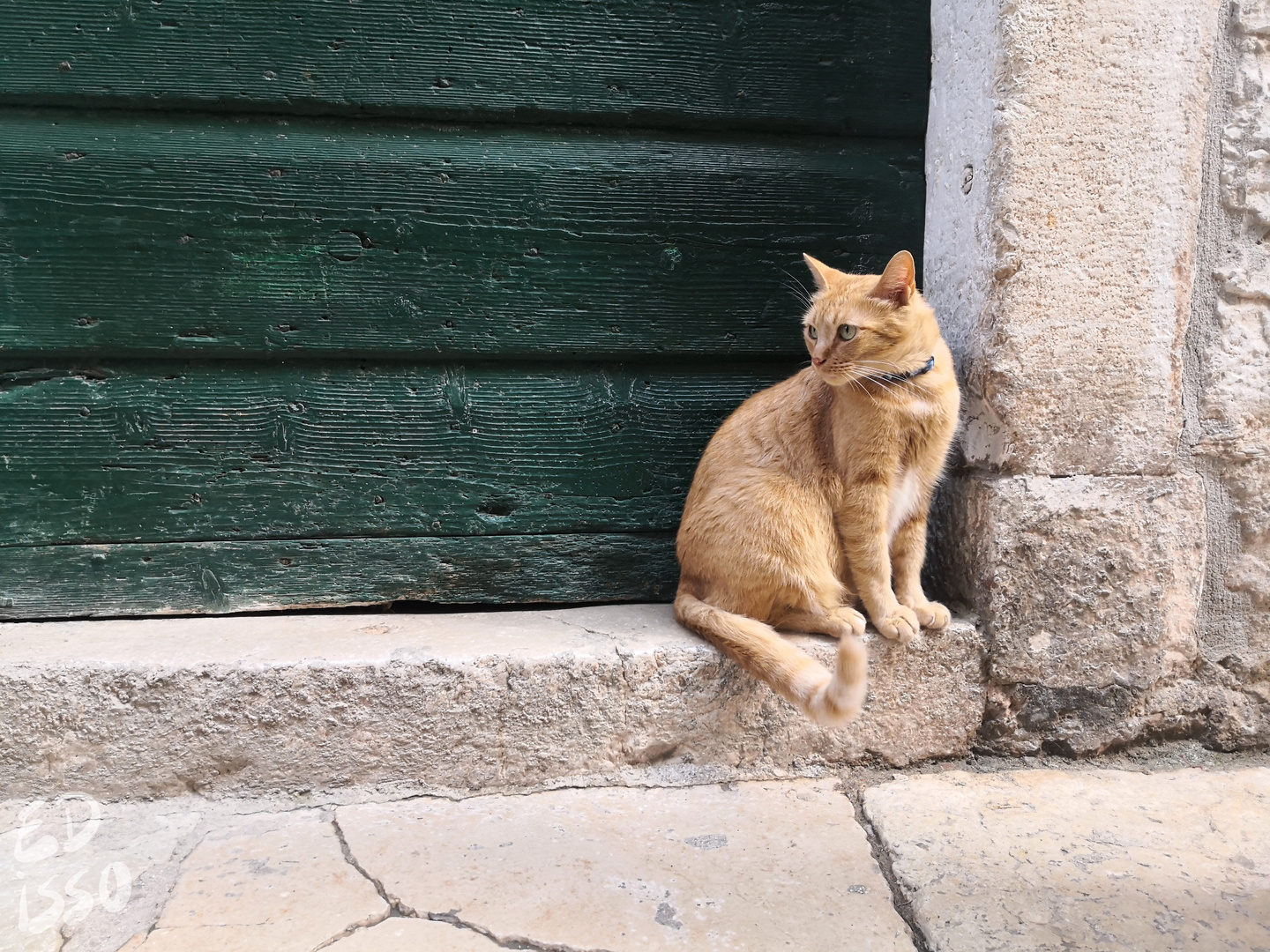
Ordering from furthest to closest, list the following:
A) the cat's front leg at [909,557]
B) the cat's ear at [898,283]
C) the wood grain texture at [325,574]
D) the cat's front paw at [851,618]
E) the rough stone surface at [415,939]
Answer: the wood grain texture at [325,574], the cat's front leg at [909,557], the cat's front paw at [851,618], the cat's ear at [898,283], the rough stone surface at [415,939]

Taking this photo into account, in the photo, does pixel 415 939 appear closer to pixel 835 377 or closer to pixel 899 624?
pixel 899 624

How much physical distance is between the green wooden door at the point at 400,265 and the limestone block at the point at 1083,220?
35 cm

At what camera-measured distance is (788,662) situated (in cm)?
146

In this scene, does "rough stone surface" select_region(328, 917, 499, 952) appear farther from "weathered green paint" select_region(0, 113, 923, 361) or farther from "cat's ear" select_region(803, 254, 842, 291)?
"cat's ear" select_region(803, 254, 842, 291)

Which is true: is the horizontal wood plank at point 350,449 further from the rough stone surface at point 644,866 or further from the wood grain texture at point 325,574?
the rough stone surface at point 644,866

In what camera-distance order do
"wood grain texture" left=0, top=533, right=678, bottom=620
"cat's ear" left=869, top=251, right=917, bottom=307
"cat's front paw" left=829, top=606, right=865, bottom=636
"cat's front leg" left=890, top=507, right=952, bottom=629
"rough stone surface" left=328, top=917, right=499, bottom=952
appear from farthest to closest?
"wood grain texture" left=0, top=533, right=678, bottom=620 → "cat's front leg" left=890, top=507, right=952, bottom=629 → "cat's front paw" left=829, top=606, right=865, bottom=636 → "cat's ear" left=869, top=251, right=917, bottom=307 → "rough stone surface" left=328, top=917, right=499, bottom=952

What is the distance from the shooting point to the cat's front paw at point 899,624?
62.9 inches

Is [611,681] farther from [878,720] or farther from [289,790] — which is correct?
[289,790]

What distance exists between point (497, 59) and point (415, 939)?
1.73m

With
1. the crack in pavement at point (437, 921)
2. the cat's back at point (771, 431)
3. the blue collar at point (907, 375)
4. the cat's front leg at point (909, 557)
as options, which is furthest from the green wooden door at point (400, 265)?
the crack in pavement at point (437, 921)

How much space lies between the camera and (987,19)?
1599 millimetres

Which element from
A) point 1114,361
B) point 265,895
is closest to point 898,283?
point 1114,361

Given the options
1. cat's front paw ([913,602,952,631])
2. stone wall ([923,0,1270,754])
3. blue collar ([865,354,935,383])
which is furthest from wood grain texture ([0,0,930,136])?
cat's front paw ([913,602,952,631])

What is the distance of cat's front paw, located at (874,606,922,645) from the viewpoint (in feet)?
5.24
